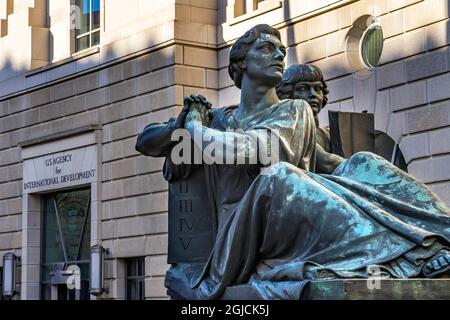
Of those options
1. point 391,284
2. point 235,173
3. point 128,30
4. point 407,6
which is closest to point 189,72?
point 128,30

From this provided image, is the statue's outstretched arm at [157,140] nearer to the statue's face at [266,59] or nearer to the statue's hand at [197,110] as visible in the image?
the statue's hand at [197,110]

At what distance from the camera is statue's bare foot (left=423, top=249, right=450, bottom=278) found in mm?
7094

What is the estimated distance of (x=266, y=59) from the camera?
8.82m

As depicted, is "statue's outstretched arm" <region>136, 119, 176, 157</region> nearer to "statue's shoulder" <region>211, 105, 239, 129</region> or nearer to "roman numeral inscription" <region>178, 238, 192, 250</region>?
"statue's shoulder" <region>211, 105, 239, 129</region>

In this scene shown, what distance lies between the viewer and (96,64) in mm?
28391

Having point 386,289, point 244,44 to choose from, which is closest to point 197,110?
point 244,44

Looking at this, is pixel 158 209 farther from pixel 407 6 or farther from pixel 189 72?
pixel 407 6

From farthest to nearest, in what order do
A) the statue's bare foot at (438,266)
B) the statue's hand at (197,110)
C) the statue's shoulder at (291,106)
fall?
the statue's hand at (197,110) < the statue's shoulder at (291,106) < the statue's bare foot at (438,266)

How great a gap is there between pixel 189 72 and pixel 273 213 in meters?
18.5

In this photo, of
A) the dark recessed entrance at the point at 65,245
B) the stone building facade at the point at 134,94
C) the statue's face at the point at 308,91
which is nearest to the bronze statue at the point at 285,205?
the statue's face at the point at 308,91

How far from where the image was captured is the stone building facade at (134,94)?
2070 centimetres

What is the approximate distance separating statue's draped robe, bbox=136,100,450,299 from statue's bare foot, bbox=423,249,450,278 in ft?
0.15

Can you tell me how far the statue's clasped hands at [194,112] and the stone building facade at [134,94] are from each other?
11.4 meters

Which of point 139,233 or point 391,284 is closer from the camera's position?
point 391,284
